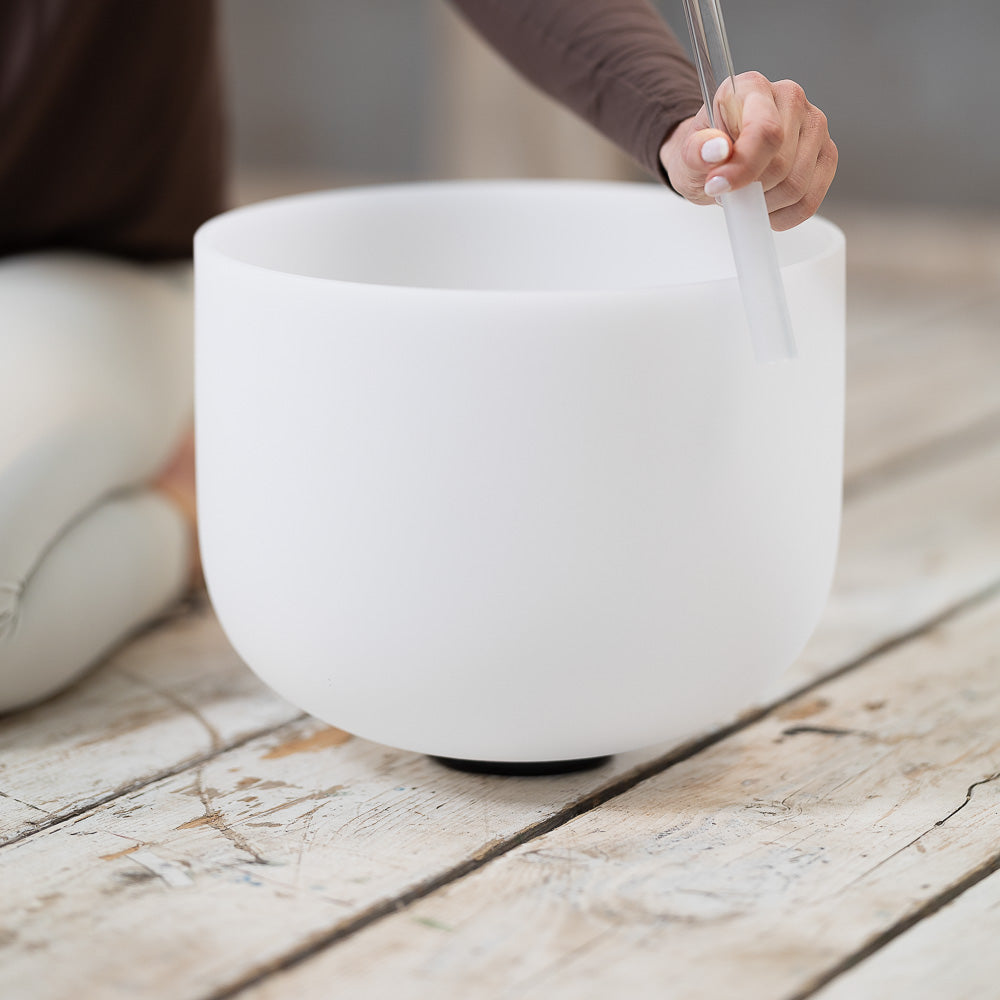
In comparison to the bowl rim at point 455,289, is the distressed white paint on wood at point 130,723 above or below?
below

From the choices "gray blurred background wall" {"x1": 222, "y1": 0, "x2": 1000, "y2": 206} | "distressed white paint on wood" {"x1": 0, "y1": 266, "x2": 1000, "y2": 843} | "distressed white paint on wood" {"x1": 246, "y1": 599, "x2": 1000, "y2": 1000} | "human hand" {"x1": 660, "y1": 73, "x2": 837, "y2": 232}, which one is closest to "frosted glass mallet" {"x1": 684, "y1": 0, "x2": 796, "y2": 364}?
"human hand" {"x1": 660, "y1": 73, "x2": 837, "y2": 232}

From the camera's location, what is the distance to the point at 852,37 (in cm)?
207

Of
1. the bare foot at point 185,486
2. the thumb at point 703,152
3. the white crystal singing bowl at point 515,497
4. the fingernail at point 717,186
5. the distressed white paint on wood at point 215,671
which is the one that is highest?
the thumb at point 703,152

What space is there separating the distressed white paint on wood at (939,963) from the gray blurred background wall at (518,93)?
1.34m

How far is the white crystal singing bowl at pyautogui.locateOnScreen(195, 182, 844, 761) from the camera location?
0.54m

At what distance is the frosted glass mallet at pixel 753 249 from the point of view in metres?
0.53

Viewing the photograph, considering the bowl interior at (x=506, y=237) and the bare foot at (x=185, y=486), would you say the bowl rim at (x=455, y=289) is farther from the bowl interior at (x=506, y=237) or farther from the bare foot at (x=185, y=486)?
the bare foot at (x=185, y=486)

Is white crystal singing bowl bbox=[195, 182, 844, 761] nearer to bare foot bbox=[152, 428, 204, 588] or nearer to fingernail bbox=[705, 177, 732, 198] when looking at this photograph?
fingernail bbox=[705, 177, 732, 198]

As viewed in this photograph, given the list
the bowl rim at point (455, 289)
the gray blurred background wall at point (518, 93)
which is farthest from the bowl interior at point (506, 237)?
the gray blurred background wall at point (518, 93)

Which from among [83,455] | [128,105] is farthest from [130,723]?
[128,105]

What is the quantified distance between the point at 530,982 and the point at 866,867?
0.17 meters

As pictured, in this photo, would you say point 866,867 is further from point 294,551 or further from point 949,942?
point 294,551

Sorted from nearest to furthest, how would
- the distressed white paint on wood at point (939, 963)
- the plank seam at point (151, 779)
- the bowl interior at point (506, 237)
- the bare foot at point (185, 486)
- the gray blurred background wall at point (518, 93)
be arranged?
the distressed white paint on wood at point (939, 963) < the plank seam at point (151, 779) < the bowl interior at point (506, 237) < the bare foot at point (185, 486) < the gray blurred background wall at point (518, 93)

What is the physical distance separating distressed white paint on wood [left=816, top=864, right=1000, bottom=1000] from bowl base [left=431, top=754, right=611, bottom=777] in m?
0.18
